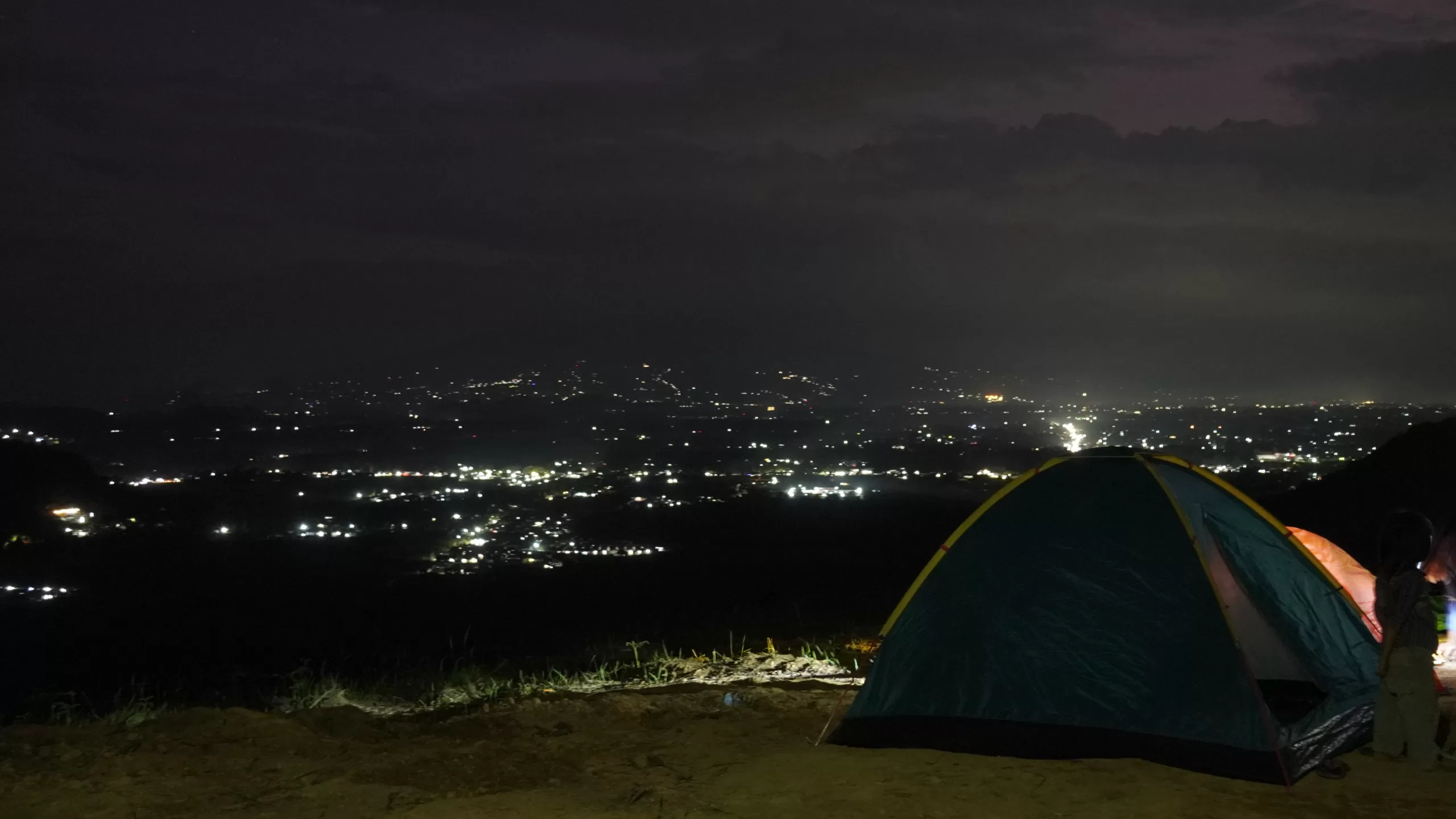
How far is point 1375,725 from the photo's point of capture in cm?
698

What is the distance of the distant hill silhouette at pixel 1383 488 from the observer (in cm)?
2792

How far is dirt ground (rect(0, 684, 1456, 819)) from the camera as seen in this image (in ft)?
20.0

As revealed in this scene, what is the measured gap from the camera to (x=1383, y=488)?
31.0 m

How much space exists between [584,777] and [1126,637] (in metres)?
3.88

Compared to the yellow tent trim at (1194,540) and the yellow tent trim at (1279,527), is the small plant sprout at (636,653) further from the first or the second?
the yellow tent trim at (1279,527)

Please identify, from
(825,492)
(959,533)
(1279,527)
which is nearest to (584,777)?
(959,533)

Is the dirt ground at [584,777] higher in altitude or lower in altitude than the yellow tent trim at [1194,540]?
lower

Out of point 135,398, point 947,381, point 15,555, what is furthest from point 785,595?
point 947,381

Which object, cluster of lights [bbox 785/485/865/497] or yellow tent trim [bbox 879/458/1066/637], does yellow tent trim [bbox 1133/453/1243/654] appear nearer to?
yellow tent trim [bbox 879/458/1066/637]

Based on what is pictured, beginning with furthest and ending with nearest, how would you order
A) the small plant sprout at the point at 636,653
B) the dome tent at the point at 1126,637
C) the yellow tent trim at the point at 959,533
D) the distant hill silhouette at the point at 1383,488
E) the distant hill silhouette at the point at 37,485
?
the distant hill silhouette at the point at 37,485 → the distant hill silhouette at the point at 1383,488 → the small plant sprout at the point at 636,653 → the yellow tent trim at the point at 959,533 → the dome tent at the point at 1126,637

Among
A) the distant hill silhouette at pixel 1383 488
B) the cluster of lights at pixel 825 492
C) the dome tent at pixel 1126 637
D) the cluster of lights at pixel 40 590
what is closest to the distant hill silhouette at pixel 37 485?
the cluster of lights at pixel 40 590

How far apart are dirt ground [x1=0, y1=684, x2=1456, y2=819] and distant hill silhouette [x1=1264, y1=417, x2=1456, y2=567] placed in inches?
863

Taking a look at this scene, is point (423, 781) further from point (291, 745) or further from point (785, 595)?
point (785, 595)

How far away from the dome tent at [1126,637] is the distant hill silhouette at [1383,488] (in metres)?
19.9
